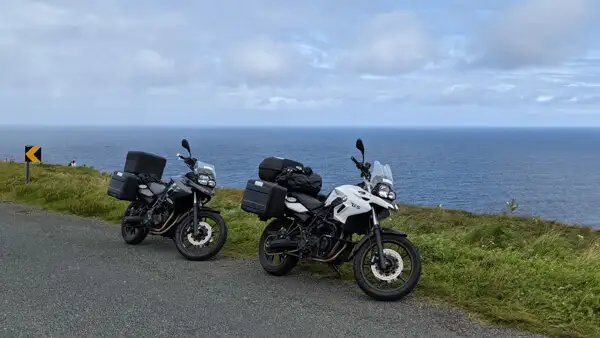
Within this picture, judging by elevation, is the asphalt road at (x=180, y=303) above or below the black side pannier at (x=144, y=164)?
below

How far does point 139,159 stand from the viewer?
8844 mm

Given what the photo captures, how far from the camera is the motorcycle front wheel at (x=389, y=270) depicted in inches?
217

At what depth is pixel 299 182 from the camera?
6.67 meters

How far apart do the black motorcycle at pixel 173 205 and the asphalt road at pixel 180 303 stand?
1.03 feet

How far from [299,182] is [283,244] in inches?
32.6

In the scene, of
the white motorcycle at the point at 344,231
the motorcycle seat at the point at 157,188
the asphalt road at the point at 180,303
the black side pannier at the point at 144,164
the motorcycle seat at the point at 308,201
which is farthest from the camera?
the black side pannier at the point at 144,164

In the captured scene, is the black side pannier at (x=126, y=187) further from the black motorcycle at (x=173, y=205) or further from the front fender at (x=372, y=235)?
the front fender at (x=372, y=235)

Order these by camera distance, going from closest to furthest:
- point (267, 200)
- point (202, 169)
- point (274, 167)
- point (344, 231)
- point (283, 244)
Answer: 1. point (344, 231)
2. point (283, 244)
3. point (267, 200)
4. point (274, 167)
5. point (202, 169)

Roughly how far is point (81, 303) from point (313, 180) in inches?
122

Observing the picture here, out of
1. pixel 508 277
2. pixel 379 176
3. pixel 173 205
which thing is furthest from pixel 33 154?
pixel 508 277

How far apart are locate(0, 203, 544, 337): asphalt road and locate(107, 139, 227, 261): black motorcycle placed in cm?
31

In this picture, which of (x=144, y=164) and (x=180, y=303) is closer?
(x=180, y=303)

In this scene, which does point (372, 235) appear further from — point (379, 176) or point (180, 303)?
point (180, 303)

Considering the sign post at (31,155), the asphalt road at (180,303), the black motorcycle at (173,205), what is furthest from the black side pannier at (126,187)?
the sign post at (31,155)
